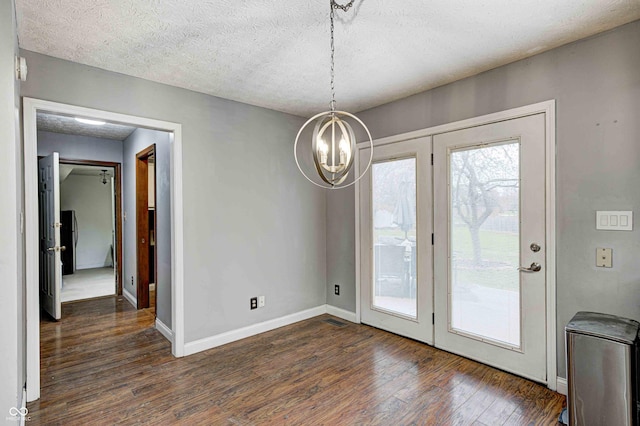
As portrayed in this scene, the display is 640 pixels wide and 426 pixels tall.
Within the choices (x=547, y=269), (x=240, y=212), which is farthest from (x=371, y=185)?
(x=547, y=269)

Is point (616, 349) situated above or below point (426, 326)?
above

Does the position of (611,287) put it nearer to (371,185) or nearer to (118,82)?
(371,185)

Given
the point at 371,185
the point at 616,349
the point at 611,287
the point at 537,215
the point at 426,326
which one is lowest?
the point at 426,326

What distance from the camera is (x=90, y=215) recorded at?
7.95 m

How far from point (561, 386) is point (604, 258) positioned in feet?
3.10

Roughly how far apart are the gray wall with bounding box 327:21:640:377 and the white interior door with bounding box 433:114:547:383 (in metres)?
0.14

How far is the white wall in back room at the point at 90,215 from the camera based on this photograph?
25.2ft

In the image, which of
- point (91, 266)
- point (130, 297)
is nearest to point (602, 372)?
point (130, 297)

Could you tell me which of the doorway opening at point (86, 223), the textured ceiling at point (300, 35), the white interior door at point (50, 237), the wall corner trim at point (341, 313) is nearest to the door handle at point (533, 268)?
the textured ceiling at point (300, 35)

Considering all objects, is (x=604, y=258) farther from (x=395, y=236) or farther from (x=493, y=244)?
(x=395, y=236)

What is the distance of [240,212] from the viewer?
3428mm

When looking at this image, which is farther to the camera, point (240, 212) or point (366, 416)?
point (240, 212)

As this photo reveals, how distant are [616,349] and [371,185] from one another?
2.37 metres

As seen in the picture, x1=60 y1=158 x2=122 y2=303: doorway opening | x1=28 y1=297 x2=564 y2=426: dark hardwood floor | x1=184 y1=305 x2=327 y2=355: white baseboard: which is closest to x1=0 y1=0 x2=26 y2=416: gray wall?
x1=28 y1=297 x2=564 y2=426: dark hardwood floor
